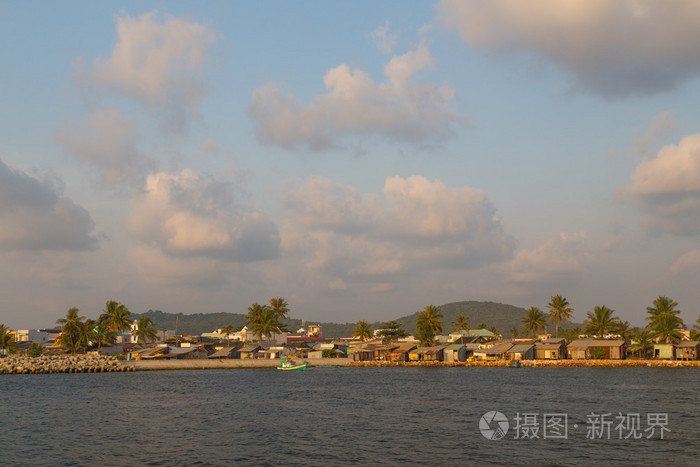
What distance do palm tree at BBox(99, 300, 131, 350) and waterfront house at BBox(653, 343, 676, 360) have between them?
431ft

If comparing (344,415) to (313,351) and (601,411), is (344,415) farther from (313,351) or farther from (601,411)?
(313,351)

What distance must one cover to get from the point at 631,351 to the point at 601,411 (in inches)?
3548

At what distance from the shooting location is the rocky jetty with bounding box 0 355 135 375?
116750mm

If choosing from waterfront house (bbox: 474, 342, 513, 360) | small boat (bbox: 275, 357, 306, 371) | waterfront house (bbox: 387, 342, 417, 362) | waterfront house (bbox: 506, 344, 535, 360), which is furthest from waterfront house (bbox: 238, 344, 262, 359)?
waterfront house (bbox: 506, 344, 535, 360)

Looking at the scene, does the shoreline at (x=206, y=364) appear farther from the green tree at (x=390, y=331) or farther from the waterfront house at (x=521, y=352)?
the green tree at (x=390, y=331)

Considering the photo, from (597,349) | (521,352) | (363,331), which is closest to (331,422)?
(521,352)

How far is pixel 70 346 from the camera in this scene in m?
145

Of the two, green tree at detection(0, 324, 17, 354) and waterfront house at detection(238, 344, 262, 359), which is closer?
waterfront house at detection(238, 344, 262, 359)

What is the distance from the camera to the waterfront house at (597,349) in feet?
411

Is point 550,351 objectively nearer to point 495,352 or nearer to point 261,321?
point 495,352

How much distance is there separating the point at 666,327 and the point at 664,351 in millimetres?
5252

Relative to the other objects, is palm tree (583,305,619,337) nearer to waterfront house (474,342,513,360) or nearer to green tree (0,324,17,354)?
waterfront house (474,342,513,360)

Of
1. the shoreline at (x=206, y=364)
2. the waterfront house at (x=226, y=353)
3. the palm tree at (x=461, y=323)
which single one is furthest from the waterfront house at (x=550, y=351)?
the waterfront house at (x=226, y=353)

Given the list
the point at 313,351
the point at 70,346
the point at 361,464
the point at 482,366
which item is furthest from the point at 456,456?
the point at 70,346
